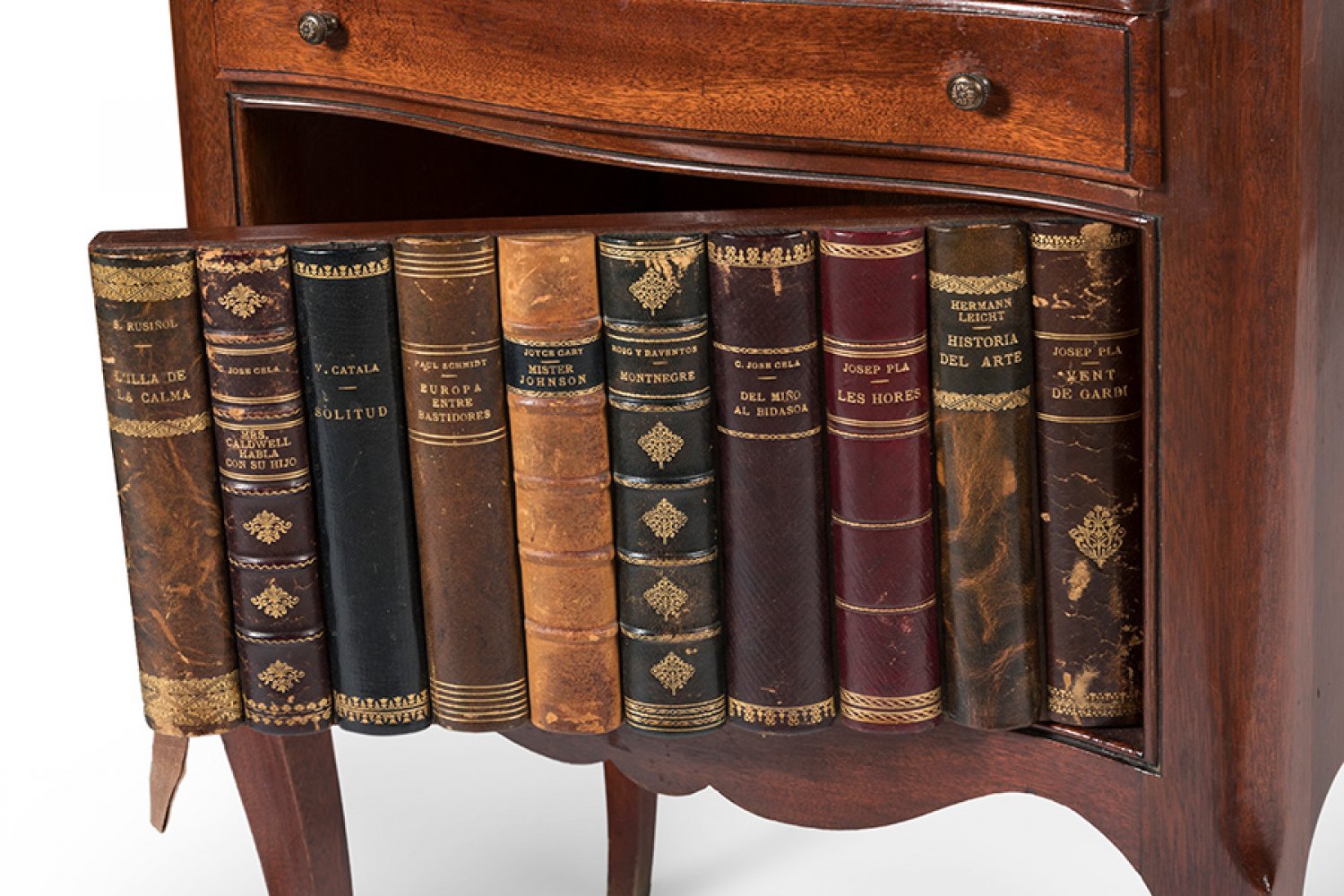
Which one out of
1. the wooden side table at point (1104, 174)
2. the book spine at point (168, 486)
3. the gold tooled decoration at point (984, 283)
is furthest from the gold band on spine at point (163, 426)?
the gold tooled decoration at point (984, 283)

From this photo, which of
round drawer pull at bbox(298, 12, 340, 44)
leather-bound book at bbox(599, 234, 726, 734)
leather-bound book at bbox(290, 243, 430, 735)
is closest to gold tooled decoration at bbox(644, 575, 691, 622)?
leather-bound book at bbox(599, 234, 726, 734)

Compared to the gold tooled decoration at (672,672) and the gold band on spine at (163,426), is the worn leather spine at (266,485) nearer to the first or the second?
the gold band on spine at (163,426)

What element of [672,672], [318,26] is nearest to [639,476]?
[672,672]

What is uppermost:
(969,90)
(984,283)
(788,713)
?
(969,90)

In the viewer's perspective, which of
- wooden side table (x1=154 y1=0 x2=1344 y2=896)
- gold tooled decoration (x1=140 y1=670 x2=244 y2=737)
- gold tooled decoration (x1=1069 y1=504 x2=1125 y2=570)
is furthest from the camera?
gold tooled decoration (x1=140 y1=670 x2=244 y2=737)

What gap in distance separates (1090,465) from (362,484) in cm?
41

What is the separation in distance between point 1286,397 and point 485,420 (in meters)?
0.44

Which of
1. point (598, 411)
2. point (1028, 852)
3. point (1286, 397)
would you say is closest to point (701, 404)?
point (598, 411)

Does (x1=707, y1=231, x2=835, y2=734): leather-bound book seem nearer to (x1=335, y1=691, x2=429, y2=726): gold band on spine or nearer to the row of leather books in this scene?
the row of leather books

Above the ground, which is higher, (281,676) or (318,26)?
(318,26)

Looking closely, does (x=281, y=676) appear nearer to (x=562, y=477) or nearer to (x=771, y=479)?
(x=562, y=477)

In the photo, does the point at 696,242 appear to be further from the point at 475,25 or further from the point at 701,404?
the point at 475,25

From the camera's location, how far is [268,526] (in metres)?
1.51

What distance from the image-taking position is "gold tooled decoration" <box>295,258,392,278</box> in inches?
57.1
